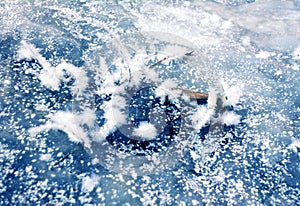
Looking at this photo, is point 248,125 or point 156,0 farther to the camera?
point 156,0

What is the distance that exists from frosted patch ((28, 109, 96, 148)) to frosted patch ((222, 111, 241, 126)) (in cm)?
56

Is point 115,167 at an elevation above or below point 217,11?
below

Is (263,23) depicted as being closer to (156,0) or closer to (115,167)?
(156,0)

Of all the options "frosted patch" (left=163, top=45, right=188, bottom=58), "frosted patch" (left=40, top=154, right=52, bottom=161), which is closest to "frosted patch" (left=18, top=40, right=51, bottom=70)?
"frosted patch" (left=40, top=154, right=52, bottom=161)

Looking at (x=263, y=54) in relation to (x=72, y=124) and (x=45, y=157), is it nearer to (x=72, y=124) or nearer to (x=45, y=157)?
(x=72, y=124)

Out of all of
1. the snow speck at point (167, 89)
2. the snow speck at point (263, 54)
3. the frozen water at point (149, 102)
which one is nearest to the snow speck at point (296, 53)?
the frozen water at point (149, 102)

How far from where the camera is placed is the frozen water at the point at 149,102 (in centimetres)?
127

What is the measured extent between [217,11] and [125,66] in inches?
27.7

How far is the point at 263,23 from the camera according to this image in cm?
189

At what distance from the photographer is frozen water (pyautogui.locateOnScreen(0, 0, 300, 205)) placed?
1.27m

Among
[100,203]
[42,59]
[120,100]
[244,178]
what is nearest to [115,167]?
[100,203]

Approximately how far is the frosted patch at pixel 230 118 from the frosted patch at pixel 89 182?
59 cm

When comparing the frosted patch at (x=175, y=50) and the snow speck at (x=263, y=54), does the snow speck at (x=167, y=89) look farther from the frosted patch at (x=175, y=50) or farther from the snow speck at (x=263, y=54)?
the snow speck at (x=263, y=54)

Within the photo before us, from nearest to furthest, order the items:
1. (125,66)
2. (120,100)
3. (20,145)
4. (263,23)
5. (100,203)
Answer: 1. (100,203)
2. (20,145)
3. (120,100)
4. (125,66)
5. (263,23)
